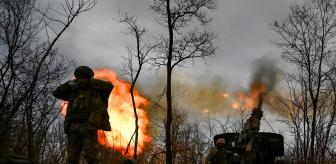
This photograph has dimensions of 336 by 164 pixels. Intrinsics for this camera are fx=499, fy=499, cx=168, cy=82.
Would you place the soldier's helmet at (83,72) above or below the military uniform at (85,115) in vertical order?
above

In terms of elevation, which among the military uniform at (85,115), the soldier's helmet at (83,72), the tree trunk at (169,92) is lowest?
the military uniform at (85,115)

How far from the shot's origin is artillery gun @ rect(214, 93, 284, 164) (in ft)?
A: 47.5

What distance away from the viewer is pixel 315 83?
23641 mm

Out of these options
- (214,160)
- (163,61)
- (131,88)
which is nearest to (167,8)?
(163,61)

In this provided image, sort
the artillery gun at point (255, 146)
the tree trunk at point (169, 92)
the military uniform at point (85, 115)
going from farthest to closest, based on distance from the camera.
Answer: the tree trunk at point (169, 92) < the artillery gun at point (255, 146) < the military uniform at point (85, 115)

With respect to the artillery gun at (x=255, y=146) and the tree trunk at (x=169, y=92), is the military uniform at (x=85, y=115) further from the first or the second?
the tree trunk at (x=169, y=92)

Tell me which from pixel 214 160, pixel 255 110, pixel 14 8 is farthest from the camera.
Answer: pixel 14 8

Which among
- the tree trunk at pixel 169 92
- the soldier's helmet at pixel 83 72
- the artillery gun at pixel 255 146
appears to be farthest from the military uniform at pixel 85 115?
the tree trunk at pixel 169 92

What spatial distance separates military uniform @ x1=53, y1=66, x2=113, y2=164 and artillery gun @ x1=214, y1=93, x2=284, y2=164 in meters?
5.82

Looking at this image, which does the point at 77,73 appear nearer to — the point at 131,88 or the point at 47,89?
the point at 47,89

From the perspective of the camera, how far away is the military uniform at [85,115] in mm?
9328

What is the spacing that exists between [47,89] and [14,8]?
3.97m

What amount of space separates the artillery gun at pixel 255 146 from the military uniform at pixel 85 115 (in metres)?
5.82

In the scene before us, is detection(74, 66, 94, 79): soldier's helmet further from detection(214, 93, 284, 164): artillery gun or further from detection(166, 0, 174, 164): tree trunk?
detection(166, 0, 174, 164): tree trunk
